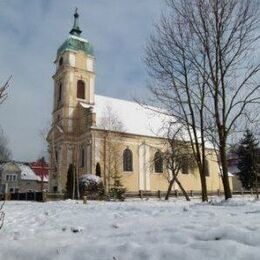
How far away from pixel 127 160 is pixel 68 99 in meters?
11.0

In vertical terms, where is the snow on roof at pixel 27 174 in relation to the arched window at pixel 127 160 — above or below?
above

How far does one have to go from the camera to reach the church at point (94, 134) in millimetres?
50094

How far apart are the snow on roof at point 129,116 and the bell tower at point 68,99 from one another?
1733 mm

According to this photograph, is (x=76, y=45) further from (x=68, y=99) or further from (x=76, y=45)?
(x=68, y=99)

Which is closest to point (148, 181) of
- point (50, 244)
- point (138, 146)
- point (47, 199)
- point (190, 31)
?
point (138, 146)

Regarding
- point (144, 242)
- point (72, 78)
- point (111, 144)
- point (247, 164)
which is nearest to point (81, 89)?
point (72, 78)

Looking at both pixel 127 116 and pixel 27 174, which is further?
pixel 27 174

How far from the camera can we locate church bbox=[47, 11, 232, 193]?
50094 mm

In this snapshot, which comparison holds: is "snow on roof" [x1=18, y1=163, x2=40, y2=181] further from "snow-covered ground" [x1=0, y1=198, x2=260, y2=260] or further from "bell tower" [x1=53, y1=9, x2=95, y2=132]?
"snow-covered ground" [x1=0, y1=198, x2=260, y2=260]

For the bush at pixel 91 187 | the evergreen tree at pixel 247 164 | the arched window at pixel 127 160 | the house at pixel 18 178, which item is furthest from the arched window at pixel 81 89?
the house at pixel 18 178

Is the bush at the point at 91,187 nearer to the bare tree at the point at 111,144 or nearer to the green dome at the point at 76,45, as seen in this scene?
the bare tree at the point at 111,144

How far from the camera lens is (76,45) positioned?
56.7m

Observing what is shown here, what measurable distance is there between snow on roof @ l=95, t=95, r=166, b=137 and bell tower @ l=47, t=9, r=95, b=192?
173 centimetres

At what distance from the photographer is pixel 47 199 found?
35.2 meters
